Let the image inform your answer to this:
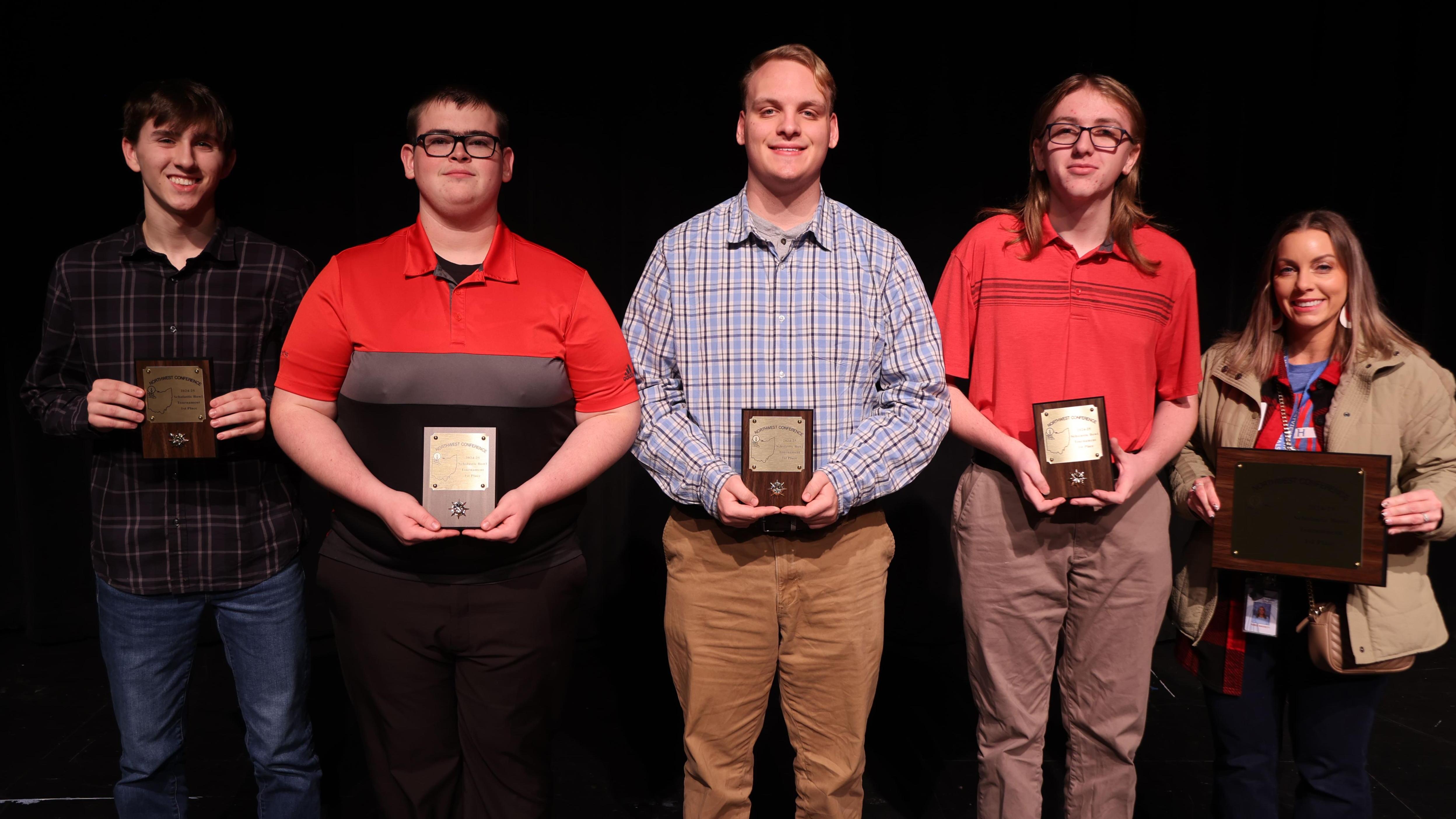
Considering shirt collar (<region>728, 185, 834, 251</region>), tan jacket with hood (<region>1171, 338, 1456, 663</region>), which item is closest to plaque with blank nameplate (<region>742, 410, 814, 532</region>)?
shirt collar (<region>728, 185, 834, 251</region>)

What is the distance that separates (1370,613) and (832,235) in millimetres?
1384

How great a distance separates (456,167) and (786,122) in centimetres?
68

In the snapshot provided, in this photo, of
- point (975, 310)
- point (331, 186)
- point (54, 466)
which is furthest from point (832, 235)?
point (54, 466)

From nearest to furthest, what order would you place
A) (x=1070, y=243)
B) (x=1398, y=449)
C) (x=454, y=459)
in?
1. (x=454, y=459)
2. (x=1398, y=449)
3. (x=1070, y=243)

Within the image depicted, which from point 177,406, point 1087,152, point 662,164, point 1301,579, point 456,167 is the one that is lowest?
point 1301,579

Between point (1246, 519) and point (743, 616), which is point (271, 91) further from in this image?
point (1246, 519)

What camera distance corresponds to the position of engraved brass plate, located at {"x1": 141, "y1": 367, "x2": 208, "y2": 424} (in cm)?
192

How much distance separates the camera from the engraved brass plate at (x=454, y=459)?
5.60 ft

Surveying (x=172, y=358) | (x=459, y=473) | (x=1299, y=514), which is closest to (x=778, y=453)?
(x=459, y=473)

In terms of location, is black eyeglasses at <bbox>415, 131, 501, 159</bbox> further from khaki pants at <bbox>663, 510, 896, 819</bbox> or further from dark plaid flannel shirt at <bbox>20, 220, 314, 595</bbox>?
khaki pants at <bbox>663, 510, 896, 819</bbox>

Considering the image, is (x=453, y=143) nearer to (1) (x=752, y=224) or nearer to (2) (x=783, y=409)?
(1) (x=752, y=224)

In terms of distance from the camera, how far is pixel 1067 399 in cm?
207

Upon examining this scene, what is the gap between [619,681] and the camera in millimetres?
3533

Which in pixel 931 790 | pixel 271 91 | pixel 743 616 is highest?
pixel 271 91
